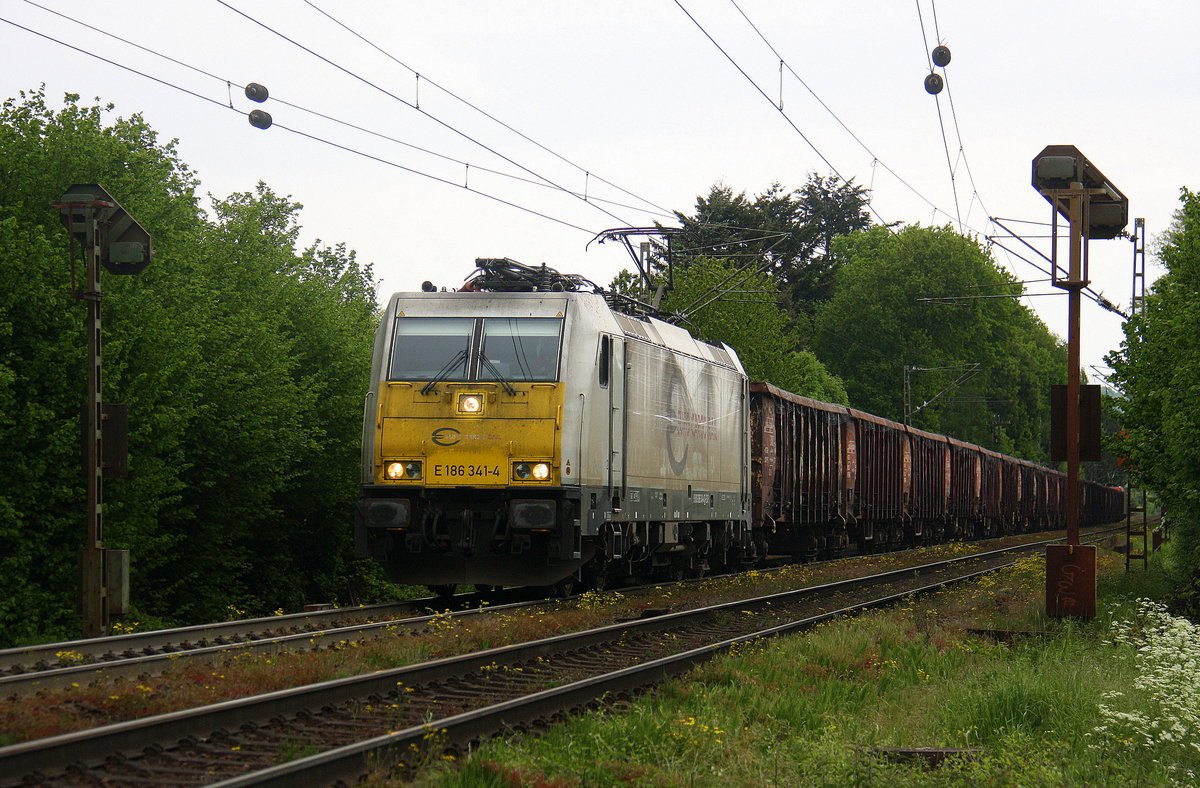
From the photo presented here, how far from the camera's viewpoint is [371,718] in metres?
7.95

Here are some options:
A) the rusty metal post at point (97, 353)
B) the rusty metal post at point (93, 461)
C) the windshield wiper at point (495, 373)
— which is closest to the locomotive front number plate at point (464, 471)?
the windshield wiper at point (495, 373)

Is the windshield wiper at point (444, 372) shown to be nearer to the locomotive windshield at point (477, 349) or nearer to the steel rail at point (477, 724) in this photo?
the locomotive windshield at point (477, 349)

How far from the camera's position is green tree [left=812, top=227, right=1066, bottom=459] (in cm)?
6556

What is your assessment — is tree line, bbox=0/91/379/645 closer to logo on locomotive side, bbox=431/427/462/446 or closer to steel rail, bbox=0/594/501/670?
steel rail, bbox=0/594/501/670

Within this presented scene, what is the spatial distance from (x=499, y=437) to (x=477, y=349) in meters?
1.10

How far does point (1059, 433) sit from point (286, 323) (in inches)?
550

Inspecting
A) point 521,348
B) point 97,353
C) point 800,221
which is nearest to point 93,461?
point 97,353

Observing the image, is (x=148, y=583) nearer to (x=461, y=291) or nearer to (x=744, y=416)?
(x=461, y=291)

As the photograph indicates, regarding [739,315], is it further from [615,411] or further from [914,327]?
[615,411]

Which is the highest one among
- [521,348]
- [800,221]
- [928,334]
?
[800,221]

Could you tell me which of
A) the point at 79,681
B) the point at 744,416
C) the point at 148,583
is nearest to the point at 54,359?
the point at 148,583

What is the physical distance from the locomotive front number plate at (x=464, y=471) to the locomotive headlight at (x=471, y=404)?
0.59 m

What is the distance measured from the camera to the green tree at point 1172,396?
51.7ft

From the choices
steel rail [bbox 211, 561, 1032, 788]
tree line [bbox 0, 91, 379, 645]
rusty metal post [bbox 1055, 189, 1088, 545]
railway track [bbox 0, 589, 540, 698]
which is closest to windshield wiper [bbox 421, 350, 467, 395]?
railway track [bbox 0, 589, 540, 698]
